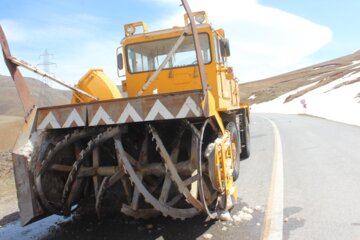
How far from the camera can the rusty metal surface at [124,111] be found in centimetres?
471

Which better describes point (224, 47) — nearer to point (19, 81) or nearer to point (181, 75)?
point (181, 75)

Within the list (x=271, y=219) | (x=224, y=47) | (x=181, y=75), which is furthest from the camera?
(x=224, y=47)

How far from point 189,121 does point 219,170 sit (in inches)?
28.5

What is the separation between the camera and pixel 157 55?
25.4ft

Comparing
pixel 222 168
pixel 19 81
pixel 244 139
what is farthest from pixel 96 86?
pixel 244 139

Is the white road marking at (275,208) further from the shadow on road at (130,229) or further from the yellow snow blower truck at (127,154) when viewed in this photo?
the shadow on road at (130,229)

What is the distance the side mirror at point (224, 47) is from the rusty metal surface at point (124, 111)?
3237 mm

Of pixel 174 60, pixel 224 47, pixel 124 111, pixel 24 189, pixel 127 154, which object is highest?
pixel 224 47

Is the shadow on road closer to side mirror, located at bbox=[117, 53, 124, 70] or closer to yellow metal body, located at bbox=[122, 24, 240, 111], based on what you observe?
yellow metal body, located at bbox=[122, 24, 240, 111]

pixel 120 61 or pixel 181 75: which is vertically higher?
pixel 120 61

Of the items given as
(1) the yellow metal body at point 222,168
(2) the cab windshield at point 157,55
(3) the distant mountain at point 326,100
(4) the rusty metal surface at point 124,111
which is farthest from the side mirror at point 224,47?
(3) the distant mountain at point 326,100

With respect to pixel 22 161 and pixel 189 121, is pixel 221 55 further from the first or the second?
pixel 22 161

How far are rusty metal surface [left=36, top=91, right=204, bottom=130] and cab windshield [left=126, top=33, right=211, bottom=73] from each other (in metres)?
2.70

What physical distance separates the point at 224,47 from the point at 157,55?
1289 millimetres
